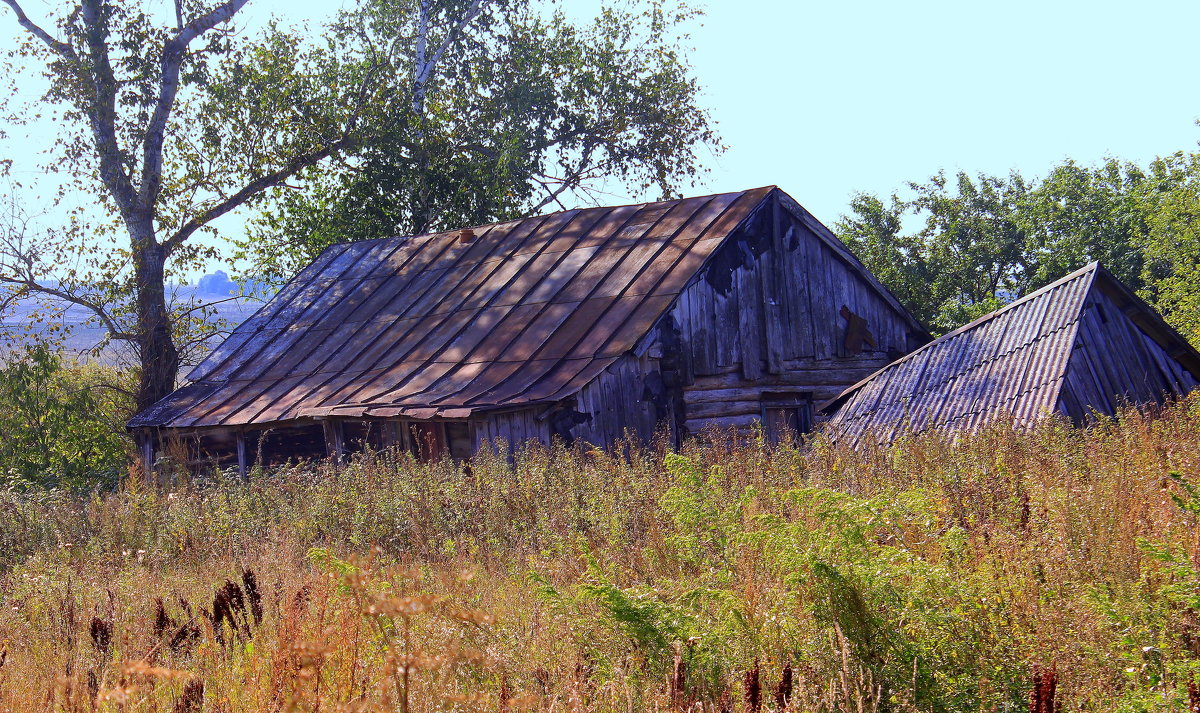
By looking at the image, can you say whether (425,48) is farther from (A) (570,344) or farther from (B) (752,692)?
(B) (752,692)

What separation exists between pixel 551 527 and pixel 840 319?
11347mm

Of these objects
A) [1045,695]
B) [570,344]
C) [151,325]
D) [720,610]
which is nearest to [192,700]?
[720,610]

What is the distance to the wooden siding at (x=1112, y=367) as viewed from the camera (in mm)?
12180

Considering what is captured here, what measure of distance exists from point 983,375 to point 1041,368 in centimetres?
76

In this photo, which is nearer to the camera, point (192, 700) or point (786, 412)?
point (192, 700)

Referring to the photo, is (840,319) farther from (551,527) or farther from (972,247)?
(972,247)

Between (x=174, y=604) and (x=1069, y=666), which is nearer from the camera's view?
(x=1069, y=666)

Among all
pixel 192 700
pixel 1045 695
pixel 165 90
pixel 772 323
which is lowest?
pixel 1045 695

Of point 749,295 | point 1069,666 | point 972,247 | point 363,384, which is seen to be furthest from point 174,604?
point 972,247

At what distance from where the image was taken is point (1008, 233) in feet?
109

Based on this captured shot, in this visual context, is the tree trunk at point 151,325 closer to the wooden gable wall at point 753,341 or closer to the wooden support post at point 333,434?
the wooden support post at point 333,434

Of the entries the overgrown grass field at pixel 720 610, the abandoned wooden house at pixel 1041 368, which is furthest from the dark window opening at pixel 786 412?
the overgrown grass field at pixel 720 610

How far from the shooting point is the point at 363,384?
16.4 metres

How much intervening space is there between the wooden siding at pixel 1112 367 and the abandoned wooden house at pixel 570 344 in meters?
4.72
